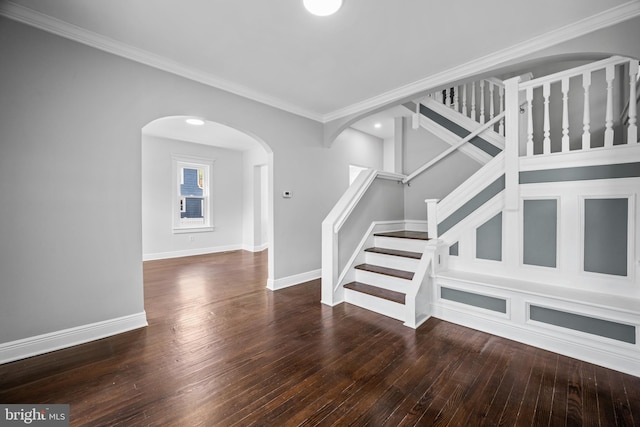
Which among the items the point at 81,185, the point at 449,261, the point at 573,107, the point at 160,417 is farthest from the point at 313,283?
the point at 573,107

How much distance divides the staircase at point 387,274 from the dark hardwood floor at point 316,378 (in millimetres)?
226

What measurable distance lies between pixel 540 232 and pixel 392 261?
1511mm

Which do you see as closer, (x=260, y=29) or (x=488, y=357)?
(x=488, y=357)

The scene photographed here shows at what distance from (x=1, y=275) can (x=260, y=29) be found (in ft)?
9.15

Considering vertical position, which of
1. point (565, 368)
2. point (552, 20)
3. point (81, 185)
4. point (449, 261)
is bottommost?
point (565, 368)

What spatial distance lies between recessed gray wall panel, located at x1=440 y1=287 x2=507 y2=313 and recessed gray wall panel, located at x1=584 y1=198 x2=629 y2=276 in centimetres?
72

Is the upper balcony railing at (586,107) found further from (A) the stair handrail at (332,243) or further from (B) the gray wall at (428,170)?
(A) the stair handrail at (332,243)

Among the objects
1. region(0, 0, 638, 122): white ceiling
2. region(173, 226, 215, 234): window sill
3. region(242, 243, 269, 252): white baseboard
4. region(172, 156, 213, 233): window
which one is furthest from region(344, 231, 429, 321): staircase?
region(172, 156, 213, 233): window

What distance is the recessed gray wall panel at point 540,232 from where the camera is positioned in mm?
2364

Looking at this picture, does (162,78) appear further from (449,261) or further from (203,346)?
(449,261)

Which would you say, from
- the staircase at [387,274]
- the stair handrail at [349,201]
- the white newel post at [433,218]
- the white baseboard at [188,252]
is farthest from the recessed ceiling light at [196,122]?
the white newel post at [433,218]

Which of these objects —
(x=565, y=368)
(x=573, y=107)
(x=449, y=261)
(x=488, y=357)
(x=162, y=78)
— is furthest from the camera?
(x=573, y=107)

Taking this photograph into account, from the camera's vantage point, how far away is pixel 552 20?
7.08ft

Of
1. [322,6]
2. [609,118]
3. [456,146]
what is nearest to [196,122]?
[322,6]
